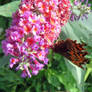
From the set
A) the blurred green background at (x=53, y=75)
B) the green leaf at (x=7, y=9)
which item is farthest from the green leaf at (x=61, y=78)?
the green leaf at (x=7, y=9)

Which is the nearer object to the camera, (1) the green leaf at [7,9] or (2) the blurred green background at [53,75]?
(1) the green leaf at [7,9]

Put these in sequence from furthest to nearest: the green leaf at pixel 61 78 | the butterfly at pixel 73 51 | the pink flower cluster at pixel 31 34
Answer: the green leaf at pixel 61 78, the butterfly at pixel 73 51, the pink flower cluster at pixel 31 34

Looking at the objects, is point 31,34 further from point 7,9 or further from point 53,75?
point 53,75

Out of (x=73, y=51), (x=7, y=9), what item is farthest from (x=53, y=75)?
(x=7, y=9)

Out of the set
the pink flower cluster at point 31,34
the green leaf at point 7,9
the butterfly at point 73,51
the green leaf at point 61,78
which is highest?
the green leaf at point 7,9

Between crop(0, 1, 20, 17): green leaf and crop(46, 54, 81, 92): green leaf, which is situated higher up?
crop(0, 1, 20, 17): green leaf

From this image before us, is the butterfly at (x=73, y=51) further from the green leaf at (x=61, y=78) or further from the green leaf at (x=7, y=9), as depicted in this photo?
the green leaf at (x=61, y=78)

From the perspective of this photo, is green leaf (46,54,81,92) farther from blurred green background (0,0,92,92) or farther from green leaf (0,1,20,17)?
green leaf (0,1,20,17)

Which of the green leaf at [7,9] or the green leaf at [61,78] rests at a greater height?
the green leaf at [7,9]

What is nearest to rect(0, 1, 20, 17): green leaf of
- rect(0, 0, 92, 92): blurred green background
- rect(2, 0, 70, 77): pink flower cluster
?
rect(2, 0, 70, 77): pink flower cluster
